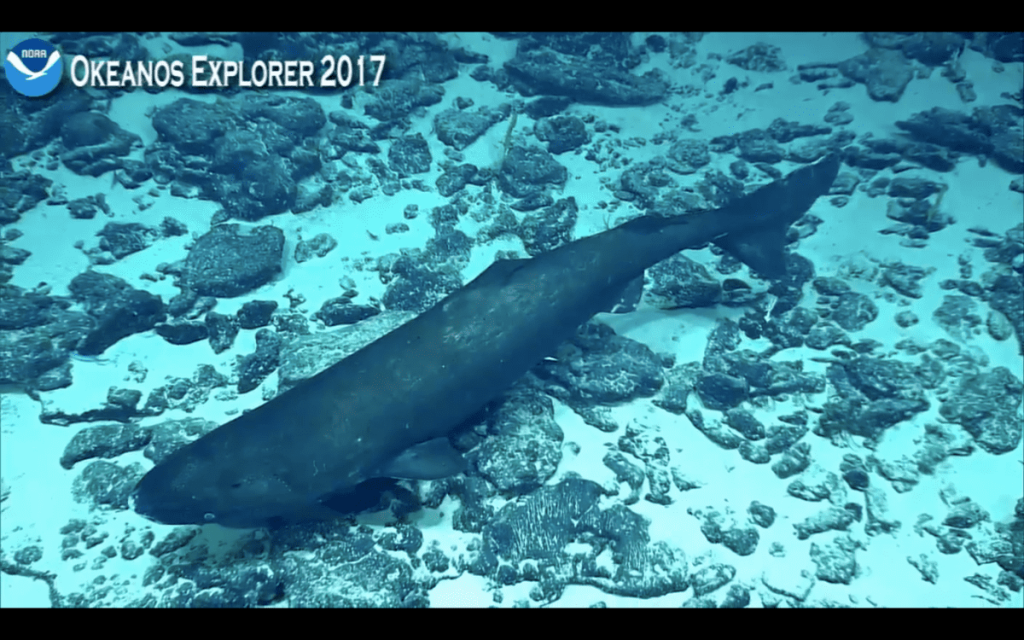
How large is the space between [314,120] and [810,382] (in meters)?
7.39

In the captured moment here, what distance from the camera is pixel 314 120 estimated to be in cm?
866

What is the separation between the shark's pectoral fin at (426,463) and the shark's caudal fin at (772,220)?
386 centimetres

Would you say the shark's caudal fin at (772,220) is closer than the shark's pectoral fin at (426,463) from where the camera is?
No

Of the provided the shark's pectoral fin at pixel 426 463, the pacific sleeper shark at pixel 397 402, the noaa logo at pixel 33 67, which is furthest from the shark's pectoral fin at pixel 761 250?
the noaa logo at pixel 33 67

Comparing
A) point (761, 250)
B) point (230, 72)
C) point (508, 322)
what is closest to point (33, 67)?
point (230, 72)

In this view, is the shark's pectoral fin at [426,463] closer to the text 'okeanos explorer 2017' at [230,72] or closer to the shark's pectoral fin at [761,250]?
the shark's pectoral fin at [761,250]

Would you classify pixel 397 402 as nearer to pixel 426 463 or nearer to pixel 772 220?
pixel 426 463

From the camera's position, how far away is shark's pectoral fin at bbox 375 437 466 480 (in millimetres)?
4582

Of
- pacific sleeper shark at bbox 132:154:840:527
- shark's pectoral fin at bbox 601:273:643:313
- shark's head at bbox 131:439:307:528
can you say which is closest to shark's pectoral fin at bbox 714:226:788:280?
pacific sleeper shark at bbox 132:154:840:527

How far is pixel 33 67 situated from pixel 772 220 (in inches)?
393

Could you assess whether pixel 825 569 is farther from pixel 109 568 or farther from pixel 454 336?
pixel 109 568

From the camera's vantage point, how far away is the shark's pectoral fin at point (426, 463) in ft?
15.0
